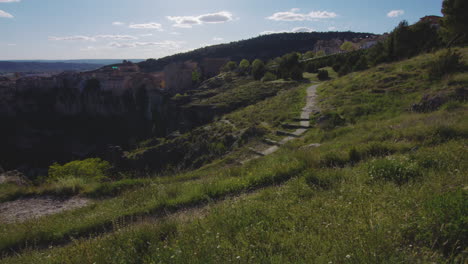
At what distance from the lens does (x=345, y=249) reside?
2635 millimetres

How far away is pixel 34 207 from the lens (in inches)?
252

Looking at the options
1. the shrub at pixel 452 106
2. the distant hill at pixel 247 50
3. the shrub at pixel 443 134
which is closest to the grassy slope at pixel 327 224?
the shrub at pixel 443 134

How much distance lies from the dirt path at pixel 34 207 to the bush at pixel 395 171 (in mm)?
6447

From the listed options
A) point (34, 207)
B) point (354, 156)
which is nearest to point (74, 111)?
point (34, 207)

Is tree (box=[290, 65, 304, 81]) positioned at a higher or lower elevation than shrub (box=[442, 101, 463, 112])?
higher

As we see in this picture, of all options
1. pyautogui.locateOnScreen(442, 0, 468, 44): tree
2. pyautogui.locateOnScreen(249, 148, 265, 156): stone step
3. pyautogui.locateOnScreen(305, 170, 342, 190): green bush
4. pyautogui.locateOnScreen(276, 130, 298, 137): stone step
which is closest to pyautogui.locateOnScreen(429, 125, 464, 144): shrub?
pyautogui.locateOnScreen(305, 170, 342, 190): green bush

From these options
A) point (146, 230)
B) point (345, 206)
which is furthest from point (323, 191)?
point (146, 230)

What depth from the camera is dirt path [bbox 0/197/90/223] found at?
5.92 m

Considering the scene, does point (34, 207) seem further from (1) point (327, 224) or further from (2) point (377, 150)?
(2) point (377, 150)

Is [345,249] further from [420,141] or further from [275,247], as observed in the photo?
[420,141]

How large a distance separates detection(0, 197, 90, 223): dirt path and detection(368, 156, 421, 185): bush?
6447mm

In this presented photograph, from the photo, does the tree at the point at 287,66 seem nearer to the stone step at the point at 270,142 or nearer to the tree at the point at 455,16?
the tree at the point at 455,16

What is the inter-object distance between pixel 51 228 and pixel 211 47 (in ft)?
535

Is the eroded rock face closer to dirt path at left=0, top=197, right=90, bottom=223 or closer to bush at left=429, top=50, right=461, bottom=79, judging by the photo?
bush at left=429, top=50, right=461, bottom=79
